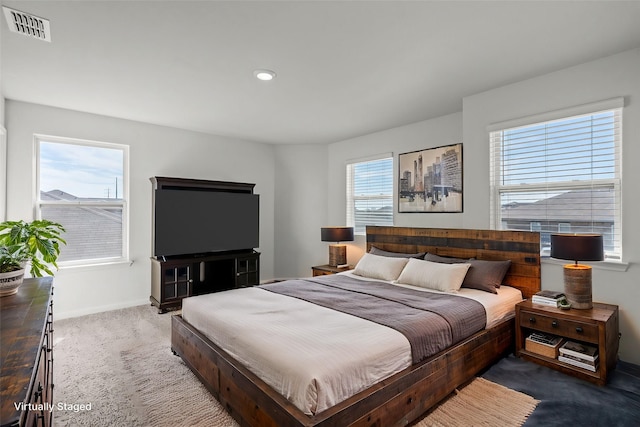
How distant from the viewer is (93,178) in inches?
168

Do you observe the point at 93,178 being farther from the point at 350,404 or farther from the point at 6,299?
the point at 350,404

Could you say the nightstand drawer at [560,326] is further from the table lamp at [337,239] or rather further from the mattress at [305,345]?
the table lamp at [337,239]

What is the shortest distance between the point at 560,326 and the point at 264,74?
3.27 metres

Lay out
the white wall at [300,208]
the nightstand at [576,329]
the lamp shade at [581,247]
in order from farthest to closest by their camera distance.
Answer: the white wall at [300,208] < the lamp shade at [581,247] < the nightstand at [576,329]

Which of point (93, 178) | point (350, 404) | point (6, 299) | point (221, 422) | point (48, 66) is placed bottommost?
point (221, 422)

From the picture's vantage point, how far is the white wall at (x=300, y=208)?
5883mm

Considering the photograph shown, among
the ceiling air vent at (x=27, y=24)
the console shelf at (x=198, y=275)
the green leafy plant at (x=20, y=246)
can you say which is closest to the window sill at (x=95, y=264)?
the console shelf at (x=198, y=275)

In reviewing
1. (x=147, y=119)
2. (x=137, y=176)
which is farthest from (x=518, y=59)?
(x=137, y=176)

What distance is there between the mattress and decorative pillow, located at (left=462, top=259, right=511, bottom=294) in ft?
1.14

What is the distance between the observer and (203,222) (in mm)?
4777

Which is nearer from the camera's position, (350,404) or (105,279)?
(350,404)

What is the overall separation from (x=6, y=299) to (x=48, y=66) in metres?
2.07

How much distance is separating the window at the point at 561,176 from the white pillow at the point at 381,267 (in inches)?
43.7

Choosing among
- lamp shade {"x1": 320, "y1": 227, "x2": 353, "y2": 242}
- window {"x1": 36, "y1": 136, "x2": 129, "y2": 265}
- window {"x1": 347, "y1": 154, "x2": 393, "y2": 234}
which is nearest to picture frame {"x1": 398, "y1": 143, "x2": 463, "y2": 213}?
window {"x1": 347, "y1": 154, "x2": 393, "y2": 234}
